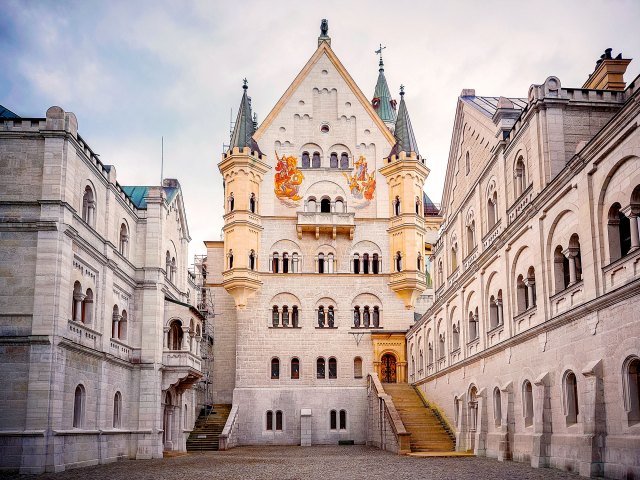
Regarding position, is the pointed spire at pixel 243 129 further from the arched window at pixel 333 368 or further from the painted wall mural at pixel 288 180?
the arched window at pixel 333 368

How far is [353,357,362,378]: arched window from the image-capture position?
61.2 metres

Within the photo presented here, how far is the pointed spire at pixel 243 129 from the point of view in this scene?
62.6 metres

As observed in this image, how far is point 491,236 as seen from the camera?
3653 centimetres

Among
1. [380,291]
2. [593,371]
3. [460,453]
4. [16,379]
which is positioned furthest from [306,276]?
[593,371]

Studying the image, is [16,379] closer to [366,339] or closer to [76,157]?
[76,157]

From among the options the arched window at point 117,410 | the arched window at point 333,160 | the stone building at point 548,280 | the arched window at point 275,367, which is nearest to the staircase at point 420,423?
the stone building at point 548,280

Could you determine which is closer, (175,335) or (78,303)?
(78,303)

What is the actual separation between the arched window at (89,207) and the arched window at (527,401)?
68.6 feet

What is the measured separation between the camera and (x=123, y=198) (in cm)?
4172

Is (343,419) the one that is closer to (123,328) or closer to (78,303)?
(123,328)

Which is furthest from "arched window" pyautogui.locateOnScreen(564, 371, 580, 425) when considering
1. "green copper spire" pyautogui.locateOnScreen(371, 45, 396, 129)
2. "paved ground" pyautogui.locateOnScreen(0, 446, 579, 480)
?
"green copper spire" pyautogui.locateOnScreen(371, 45, 396, 129)

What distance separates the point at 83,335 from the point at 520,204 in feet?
65.8

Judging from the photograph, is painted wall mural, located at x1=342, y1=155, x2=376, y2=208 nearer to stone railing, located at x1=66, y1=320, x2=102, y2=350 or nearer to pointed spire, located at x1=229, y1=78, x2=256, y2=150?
pointed spire, located at x1=229, y1=78, x2=256, y2=150

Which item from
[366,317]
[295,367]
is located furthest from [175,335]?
[366,317]
